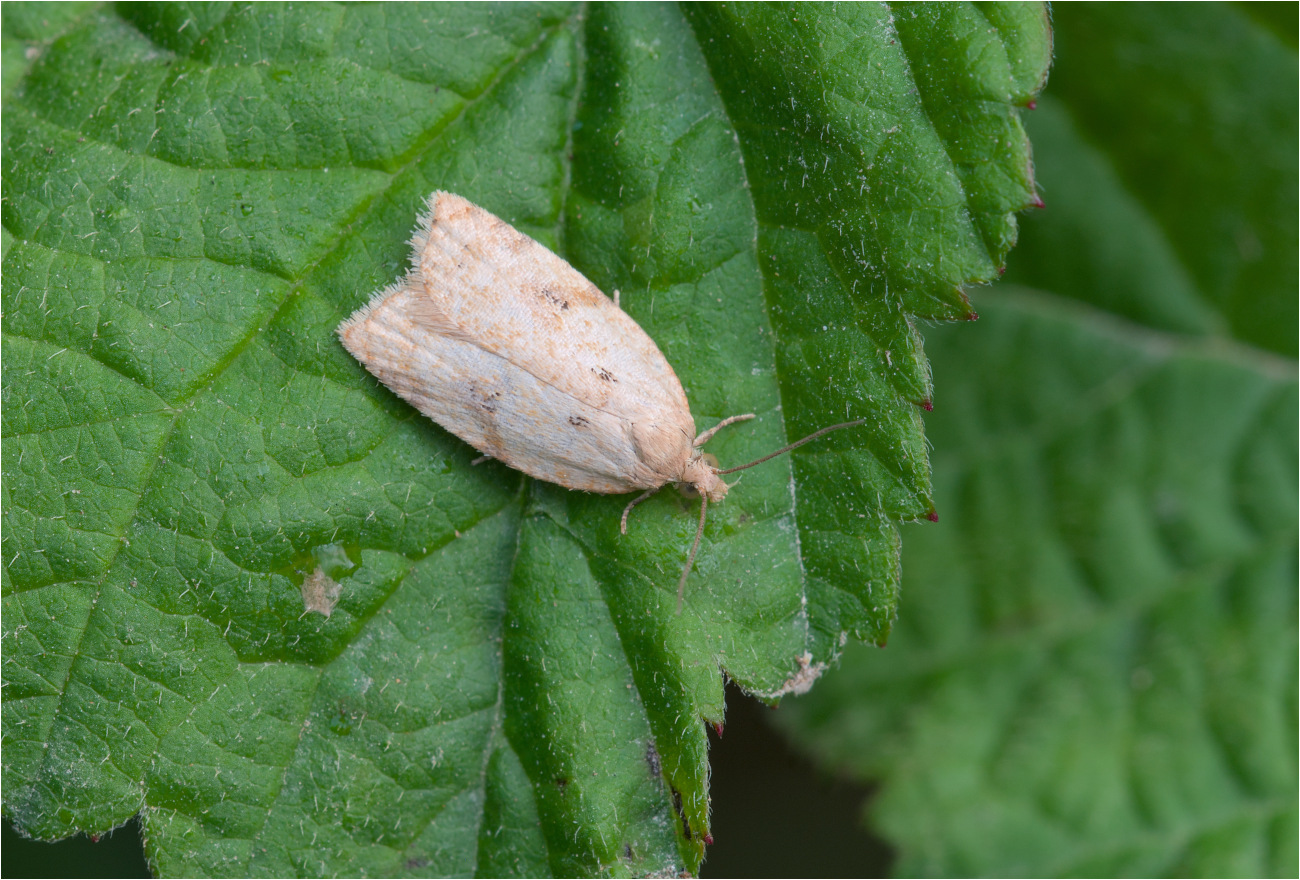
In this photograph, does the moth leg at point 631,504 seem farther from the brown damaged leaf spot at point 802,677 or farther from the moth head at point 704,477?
the brown damaged leaf spot at point 802,677

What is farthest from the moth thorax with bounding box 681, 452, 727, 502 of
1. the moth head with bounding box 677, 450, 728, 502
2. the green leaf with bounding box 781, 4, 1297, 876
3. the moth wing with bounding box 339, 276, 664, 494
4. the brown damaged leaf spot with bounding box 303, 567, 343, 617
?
the green leaf with bounding box 781, 4, 1297, 876

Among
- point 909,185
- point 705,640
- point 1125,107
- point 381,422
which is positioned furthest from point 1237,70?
point 381,422

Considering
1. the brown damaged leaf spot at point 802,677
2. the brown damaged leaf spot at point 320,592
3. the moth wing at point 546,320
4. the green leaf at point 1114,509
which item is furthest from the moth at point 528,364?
the green leaf at point 1114,509

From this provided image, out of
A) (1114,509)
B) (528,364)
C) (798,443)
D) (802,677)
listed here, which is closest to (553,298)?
(528,364)

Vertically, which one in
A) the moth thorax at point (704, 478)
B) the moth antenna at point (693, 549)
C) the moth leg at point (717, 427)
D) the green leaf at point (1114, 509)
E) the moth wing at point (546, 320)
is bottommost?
the green leaf at point (1114, 509)

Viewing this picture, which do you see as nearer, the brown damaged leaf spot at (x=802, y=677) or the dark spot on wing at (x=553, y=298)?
the brown damaged leaf spot at (x=802, y=677)

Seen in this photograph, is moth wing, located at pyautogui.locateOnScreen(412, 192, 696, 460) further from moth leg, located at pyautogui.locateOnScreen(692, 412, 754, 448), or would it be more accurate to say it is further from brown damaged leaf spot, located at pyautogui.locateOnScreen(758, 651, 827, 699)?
brown damaged leaf spot, located at pyautogui.locateOnScreen(758, 651, 827, 699)

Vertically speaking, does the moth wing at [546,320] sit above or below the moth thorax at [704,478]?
above

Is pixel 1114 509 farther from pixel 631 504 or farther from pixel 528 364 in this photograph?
pixel 528 364
